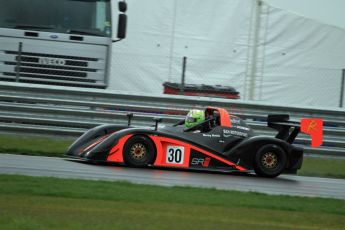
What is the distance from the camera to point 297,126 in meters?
11.9

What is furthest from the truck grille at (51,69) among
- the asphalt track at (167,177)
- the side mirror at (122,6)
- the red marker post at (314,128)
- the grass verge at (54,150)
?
the red marker post at (314,128)

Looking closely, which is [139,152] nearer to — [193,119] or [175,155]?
[175,155]

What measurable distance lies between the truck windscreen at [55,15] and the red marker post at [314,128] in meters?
4.95

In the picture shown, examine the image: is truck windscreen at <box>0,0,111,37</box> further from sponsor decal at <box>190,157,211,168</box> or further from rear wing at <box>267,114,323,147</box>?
sponsor decal at <box>190,157,211,168</box>

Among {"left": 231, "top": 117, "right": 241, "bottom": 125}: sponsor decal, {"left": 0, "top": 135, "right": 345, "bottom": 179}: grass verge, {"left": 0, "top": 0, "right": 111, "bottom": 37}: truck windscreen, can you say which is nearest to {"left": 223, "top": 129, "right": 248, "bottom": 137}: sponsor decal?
{"left": 231, "top": 117, "right": 241, "bottom": 125}: sponsor decal

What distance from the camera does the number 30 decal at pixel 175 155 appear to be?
11.1m

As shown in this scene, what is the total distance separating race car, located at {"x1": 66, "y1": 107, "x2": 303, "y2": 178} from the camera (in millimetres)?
10891

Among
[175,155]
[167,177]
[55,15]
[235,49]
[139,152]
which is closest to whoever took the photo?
[167,177]

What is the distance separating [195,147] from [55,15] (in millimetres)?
4898

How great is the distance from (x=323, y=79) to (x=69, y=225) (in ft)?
37.4

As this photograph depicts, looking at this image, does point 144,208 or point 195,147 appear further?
point 195,147

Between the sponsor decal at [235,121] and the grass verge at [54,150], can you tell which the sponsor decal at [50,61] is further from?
the sponsor decal at [235,121]

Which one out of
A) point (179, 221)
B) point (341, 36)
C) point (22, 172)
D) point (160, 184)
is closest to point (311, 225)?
point (179, 221)

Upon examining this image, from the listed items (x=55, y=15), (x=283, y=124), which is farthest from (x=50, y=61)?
(x=283, y=124)
